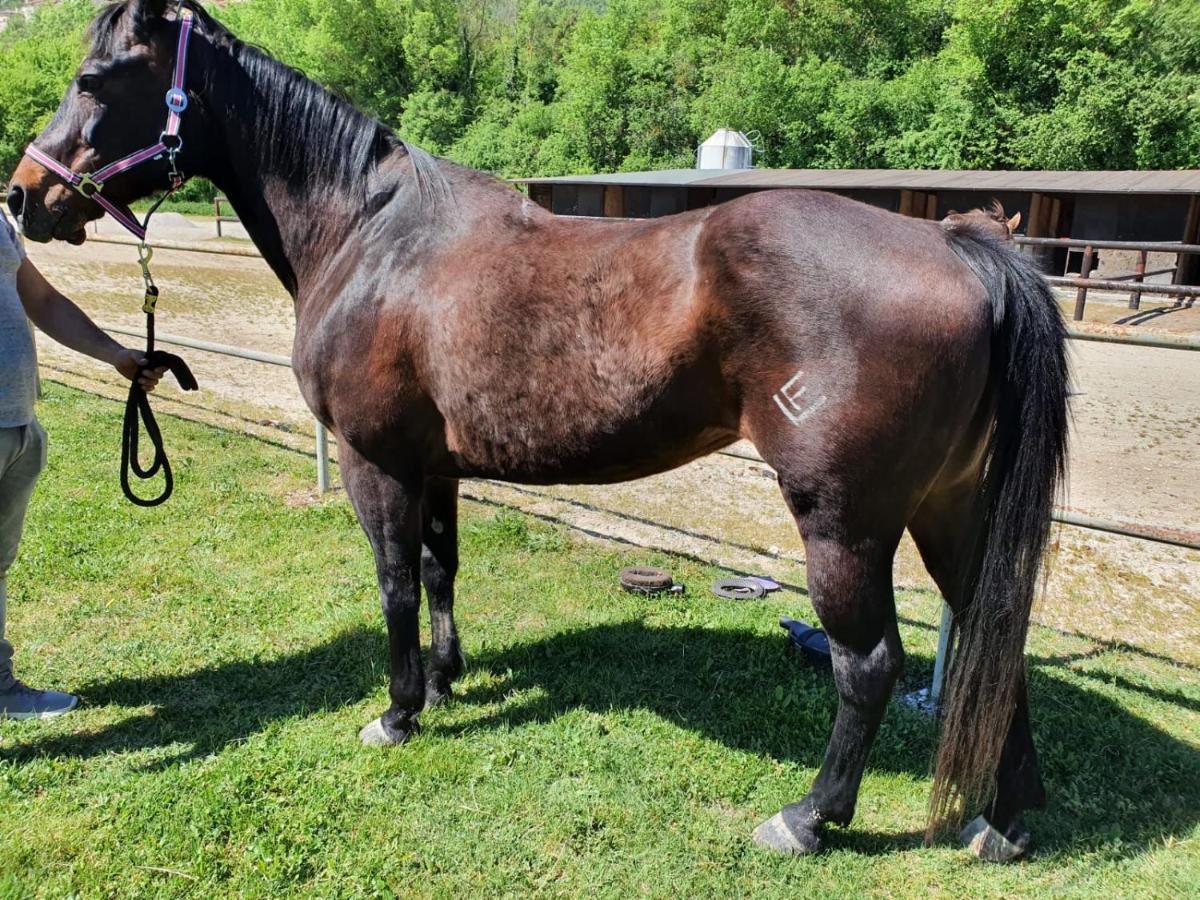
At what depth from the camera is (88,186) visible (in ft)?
9.27

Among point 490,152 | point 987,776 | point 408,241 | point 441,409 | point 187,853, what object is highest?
point 490,152

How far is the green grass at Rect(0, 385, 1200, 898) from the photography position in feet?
7.89

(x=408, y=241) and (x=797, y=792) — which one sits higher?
(x=408, y=241)

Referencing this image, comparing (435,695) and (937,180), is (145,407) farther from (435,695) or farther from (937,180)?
(937,180)

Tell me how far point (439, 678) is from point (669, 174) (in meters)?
27.3

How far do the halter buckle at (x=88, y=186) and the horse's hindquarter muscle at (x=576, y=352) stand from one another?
116 cm

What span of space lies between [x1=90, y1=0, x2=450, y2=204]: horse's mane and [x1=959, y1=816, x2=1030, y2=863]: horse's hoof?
2566mm

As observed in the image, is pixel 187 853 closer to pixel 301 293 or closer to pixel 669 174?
pixel 301 293

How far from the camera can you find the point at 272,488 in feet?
18.0

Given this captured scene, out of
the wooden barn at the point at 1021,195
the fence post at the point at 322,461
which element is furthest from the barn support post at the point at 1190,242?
the fence post at the point at 322,461

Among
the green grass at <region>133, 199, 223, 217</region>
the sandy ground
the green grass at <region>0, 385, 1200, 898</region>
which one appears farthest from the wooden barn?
the green grass at <region>133, 199, 223, 217</region>

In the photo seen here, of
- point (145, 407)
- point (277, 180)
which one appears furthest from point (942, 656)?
point (145, 407)

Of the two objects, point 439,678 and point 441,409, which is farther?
point 439,678

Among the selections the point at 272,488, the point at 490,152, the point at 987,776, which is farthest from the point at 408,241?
the point at 490,152
